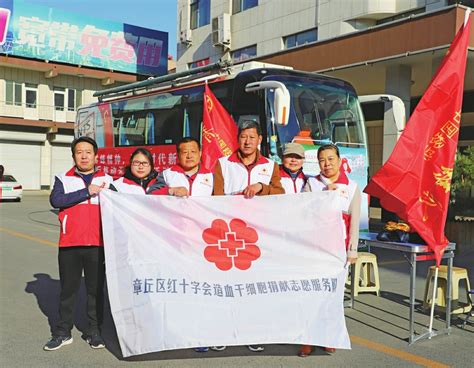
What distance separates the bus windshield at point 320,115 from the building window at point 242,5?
1401 centimetres

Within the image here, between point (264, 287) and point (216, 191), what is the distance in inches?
36.3

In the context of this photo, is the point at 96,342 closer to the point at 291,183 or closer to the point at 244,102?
the point at 291,183

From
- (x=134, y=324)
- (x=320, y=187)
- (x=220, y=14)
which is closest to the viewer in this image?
(x=134, y=324)

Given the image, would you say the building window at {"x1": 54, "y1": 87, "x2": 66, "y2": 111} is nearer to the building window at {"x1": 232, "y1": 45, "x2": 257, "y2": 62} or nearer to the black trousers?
the building window at {"x1": 232, "y1": 45, "x2": 257, "y2": 62}

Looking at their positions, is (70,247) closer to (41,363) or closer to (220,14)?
(41,363)

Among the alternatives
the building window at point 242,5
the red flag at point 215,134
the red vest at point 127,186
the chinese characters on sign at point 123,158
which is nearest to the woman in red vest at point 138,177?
the red vest at point 127,186

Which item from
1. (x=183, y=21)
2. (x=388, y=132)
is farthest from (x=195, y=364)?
(x=183, y=21)

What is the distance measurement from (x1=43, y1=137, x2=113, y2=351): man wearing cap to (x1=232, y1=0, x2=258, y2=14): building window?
19.8 meters

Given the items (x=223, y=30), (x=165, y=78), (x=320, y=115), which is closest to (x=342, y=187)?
(x=320, y=115)

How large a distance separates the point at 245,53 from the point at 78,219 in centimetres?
2001

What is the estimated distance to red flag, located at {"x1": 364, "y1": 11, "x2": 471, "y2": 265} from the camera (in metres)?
4.89

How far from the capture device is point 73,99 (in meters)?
32.7

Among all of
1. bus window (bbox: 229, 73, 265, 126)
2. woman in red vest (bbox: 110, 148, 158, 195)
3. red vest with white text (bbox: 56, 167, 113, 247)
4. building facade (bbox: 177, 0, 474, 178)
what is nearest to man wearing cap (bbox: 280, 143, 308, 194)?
woman in red vest (bbox: 110, 148, 158, 195)

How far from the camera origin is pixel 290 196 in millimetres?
4523
